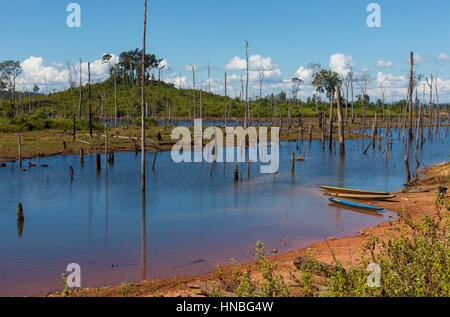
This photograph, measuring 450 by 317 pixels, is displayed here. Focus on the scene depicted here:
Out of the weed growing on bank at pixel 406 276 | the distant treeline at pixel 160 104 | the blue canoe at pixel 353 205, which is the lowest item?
the blue canoe at pixel 353 205

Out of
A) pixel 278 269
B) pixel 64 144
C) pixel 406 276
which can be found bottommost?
pixel 278 269

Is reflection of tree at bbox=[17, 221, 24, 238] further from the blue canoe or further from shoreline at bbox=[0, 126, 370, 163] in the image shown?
shoreline at bbox=[0, 126, 370, 163]

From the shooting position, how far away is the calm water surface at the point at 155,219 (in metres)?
12.2

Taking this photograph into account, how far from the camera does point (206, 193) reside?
2364cm

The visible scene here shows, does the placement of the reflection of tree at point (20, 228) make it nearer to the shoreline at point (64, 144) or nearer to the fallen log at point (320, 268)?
the fallen log at point (320, 268)

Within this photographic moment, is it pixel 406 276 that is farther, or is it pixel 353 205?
pixel 353 205

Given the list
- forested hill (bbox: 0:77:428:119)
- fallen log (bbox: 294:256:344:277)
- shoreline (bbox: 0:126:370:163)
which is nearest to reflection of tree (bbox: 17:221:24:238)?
fallen log (bbox: 294:256:344:277)

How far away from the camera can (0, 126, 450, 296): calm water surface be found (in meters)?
12.2

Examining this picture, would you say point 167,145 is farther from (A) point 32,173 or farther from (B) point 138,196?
(B) point 138,196

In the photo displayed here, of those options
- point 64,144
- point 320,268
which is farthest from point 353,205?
point 64,144

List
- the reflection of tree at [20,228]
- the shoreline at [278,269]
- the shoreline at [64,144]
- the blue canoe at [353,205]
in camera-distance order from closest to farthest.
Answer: the shoreline at [278,269], the reflection of tree at [20,228], the blue canoe at [353,205], the shoreline at [64,144]

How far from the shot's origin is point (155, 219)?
17719mm

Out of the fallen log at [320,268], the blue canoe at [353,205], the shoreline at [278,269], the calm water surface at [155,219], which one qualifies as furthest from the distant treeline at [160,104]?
the fallen log at [320,268]

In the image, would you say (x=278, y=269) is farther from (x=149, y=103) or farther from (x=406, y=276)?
(x=149, y=103)
